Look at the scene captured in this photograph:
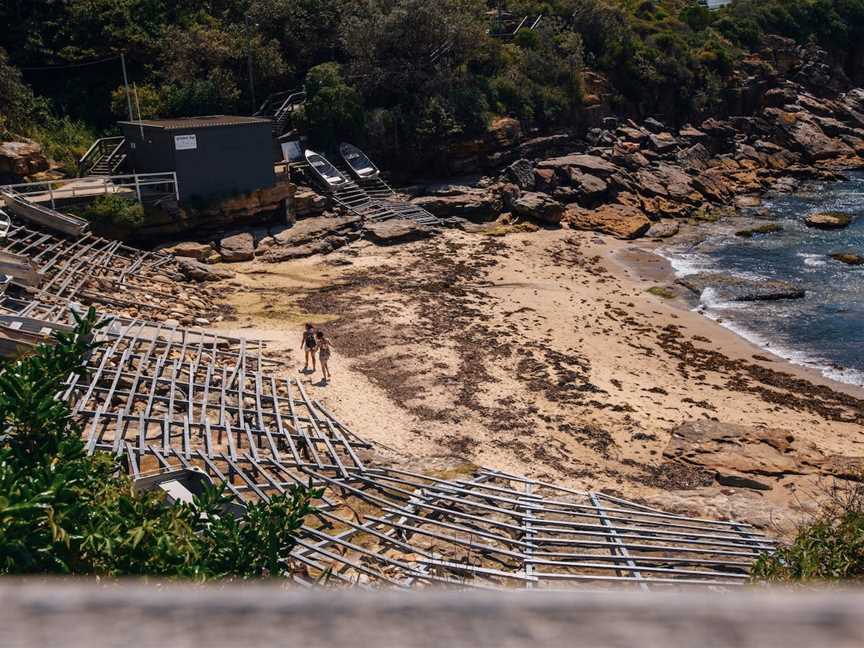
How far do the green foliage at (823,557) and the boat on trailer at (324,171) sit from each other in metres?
26.8

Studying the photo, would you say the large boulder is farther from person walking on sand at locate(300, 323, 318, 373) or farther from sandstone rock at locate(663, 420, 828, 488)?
sandstone rock at locate(663, 420, 828, 488)

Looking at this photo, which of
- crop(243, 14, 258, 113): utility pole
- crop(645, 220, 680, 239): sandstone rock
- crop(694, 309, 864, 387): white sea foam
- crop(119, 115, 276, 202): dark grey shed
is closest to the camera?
crop(694, 309, 864, 387): white sea foam

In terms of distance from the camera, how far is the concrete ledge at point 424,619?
180 cm

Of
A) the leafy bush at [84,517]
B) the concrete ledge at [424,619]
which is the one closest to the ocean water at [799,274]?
the leafy bush at [84,517]

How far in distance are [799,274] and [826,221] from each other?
8896 mm

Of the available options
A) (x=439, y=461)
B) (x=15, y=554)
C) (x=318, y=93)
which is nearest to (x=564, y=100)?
(x=318, y=93)

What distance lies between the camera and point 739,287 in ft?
91.2

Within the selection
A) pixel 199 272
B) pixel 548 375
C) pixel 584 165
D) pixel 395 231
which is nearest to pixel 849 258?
pixel 584 165

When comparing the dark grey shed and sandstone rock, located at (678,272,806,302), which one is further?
the dark grey shed

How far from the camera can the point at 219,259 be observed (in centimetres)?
2680

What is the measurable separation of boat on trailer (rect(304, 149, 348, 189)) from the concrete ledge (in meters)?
31.3

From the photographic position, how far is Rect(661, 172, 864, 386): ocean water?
22.4 metres

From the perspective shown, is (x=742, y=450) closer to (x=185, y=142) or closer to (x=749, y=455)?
(x=749, y=455)

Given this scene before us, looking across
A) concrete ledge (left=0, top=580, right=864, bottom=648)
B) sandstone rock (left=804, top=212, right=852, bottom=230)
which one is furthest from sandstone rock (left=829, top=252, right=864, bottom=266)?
concrete ledge (left=0, top=580, right=864, bottom=648)
